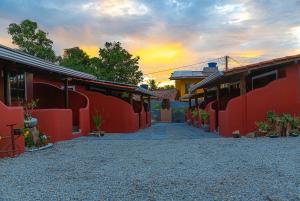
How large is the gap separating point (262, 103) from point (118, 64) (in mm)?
27218

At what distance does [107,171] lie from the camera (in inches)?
361

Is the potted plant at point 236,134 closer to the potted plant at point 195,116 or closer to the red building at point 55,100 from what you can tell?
the red building at point 55,100

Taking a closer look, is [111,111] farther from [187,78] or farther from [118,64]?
[187,78]

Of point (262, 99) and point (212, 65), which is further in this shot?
point (212, 65)

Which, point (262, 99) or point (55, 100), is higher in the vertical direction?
point (55, 100)

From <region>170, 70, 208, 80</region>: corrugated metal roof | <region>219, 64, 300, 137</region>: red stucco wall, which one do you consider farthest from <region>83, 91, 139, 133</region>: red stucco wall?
<region>170, 70, 208, 80</region>: corrugated metal roof

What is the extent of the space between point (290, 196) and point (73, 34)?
71.2 ft

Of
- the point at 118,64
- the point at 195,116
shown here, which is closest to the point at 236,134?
the point at 195,116

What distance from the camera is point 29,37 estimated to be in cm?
3681

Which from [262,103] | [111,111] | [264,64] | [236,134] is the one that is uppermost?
[264,64]

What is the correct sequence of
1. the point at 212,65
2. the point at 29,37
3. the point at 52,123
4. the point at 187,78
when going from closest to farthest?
the point at 52,123 → the point at 29,37 → the point at 212,65 → the point at 187,78

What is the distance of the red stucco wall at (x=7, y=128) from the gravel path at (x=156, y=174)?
511 mm

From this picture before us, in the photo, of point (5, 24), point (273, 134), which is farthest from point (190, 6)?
point (5, 24)

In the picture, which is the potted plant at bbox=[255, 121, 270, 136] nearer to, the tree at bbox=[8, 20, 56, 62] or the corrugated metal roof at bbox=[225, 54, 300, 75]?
the corrugated metal roof at bbox=[225, 54, 300, 75]
